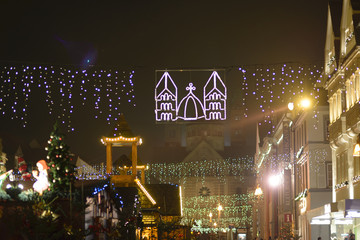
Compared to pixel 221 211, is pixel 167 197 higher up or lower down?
higher up

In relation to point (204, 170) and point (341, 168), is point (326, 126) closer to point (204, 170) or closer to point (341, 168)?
point (341, 168)

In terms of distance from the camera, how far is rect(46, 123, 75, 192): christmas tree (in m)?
20.5

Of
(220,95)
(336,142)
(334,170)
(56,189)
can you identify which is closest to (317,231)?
(334,170)

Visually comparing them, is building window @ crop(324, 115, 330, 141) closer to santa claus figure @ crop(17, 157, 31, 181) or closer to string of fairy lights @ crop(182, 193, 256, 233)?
santa claus figure @ crop(17, 157, 31, 181)

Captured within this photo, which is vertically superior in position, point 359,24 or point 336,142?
point 359,24

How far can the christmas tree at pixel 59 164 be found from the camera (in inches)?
807

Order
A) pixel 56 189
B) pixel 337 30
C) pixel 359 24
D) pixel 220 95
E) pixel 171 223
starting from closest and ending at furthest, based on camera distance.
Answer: pixel 56 189 < pixel 220 95 < pixel 359 24 < pixel 171 223 < pixel 337 30

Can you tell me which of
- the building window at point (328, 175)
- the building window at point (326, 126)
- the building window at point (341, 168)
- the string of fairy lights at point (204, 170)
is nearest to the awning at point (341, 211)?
the building window at point (341, 168)

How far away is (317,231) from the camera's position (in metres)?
43.8

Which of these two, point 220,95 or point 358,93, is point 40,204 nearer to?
point 220,95

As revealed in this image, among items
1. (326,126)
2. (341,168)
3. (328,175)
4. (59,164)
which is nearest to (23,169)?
(59,164)

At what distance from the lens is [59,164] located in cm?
2064

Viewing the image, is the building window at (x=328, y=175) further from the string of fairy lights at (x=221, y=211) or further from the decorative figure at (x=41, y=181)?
the string of fairy lights at (x=221, y=211)

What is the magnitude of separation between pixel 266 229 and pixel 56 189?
198 ft
